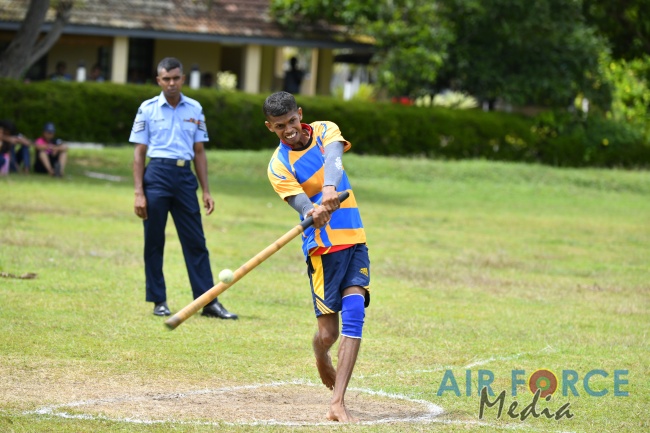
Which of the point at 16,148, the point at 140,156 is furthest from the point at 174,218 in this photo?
the point at 16,148

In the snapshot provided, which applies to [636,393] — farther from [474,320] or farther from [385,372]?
[474,320]

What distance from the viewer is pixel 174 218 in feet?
33.7

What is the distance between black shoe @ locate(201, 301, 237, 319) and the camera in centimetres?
1038

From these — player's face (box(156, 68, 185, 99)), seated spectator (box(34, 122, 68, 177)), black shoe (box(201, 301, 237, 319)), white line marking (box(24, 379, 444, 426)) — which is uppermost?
player's face (box(156, 68, 185, 99))

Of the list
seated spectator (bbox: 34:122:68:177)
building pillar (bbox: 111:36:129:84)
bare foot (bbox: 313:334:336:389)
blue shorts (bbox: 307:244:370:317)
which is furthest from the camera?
building pillar (bbox: 111:36:129:84)

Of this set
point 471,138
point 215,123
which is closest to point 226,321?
point 215,123

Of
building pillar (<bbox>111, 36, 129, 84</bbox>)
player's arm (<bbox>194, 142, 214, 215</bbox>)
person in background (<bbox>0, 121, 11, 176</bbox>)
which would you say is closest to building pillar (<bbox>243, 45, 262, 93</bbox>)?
building pillar (<bbox>111, 36, 129, 84</bbox>)

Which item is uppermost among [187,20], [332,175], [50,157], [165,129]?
[187,20]

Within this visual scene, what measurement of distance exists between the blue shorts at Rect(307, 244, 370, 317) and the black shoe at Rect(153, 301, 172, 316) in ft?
10.7

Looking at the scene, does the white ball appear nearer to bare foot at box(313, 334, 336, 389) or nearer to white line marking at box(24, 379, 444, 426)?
white line marking at box(24, 379, 444, 426)

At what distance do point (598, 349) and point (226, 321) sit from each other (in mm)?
3287

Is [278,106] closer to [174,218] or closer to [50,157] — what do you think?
[174,218]

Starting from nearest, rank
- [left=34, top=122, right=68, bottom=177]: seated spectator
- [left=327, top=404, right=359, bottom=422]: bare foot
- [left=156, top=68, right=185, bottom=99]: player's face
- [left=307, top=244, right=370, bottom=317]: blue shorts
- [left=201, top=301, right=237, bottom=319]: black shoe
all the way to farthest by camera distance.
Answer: [left=327, top=404, right=359, bottom=422]: bare foot
[left=307, top=244, right=370, bottom=317]: blue shorts
[left=156, top=68, right=185, bottom=99]: player's face
[left=201, top=301, right=237, bottom=319]: black shoe
[left=34, top=122, right=68, bottom=177]: seated spectator

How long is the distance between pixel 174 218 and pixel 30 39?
54.7ft
